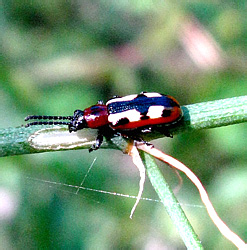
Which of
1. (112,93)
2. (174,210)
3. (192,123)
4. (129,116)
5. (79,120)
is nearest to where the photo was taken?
(174,210)

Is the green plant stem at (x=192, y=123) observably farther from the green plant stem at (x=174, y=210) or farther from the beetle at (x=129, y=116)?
the green plant stem at (x=174, y=210)

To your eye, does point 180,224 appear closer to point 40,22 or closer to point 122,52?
point 122,52

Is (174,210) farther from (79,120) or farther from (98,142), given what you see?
(79,120)

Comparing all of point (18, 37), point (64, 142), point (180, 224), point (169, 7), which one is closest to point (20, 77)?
point (18, 37)

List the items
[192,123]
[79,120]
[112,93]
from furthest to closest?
[112,93]
[79,120]
[192,123]

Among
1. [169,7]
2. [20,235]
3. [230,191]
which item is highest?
[169,7]

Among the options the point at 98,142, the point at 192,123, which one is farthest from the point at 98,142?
the point at 192,123

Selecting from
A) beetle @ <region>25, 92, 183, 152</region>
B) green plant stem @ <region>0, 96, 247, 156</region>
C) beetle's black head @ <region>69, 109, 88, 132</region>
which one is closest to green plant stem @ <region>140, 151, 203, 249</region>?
green plant stem @ <region>0, 96, 247, 156</region>
